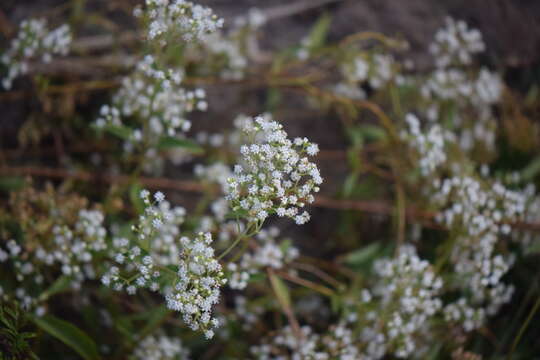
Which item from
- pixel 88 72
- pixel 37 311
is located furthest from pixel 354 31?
pixel 37 311

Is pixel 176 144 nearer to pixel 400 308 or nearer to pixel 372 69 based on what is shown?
pixel 400 308

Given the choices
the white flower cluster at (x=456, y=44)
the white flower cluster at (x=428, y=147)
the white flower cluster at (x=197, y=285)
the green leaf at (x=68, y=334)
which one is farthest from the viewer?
the white flower cluster at (x=456, y=44)

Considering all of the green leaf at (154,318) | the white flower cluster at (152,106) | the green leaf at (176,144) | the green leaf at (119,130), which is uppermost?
the white flower cluster at (152,106)

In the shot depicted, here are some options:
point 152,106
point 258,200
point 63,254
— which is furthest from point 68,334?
point 258,200

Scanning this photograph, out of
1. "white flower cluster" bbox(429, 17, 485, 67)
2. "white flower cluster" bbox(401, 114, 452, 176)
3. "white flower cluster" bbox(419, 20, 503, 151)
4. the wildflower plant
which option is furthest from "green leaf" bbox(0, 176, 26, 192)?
"white flower cluster" bbox(429, 17, 485, 67)

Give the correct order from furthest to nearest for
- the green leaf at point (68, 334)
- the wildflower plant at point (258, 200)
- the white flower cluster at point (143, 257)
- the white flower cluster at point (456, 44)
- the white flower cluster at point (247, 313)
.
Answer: the white flower cluster at point (456, 44) → the white flower cluster at point (247, 313) → the green leaf at point (68, 334) → the wildflower plant at point (258, 200) → the white flower cluster at point (143, 257)

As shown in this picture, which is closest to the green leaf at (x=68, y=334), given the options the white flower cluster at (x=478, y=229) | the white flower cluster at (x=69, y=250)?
the white flower cluster at (x=69, y=250)

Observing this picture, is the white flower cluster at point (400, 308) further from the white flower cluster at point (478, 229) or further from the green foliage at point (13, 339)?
the green foliage at point (13, 339)
